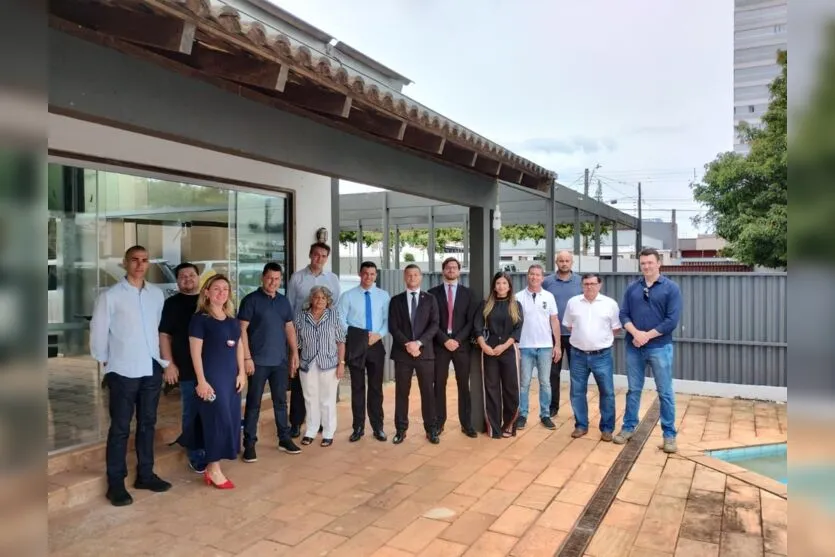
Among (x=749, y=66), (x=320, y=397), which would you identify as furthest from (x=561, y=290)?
(x=749, y=66)

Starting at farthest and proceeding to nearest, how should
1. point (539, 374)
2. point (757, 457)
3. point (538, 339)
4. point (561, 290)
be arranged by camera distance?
1. point (561, 290)
2. point (539, 374)
3. point (538, 339)
4. point (757, 457)

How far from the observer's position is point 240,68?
2.68m

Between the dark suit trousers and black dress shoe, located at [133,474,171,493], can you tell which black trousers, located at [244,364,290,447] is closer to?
the dark suit trousers

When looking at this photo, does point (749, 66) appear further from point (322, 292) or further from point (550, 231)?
point (322, 292)

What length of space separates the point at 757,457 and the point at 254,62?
5510mm

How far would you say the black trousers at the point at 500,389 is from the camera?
559cm

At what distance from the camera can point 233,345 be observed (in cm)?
434

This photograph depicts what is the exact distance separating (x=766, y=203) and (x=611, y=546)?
11.6 meters

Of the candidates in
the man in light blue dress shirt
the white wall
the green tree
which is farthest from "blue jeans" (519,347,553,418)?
the green tree

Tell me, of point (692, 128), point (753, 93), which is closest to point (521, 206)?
point (692, 128)

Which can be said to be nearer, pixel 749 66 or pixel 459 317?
pixel 459 317

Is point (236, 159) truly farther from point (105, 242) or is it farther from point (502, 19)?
point (502, 19)

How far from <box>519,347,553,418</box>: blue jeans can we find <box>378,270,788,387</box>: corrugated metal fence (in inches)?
114

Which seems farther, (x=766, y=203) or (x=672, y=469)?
(x=766, y=203)
